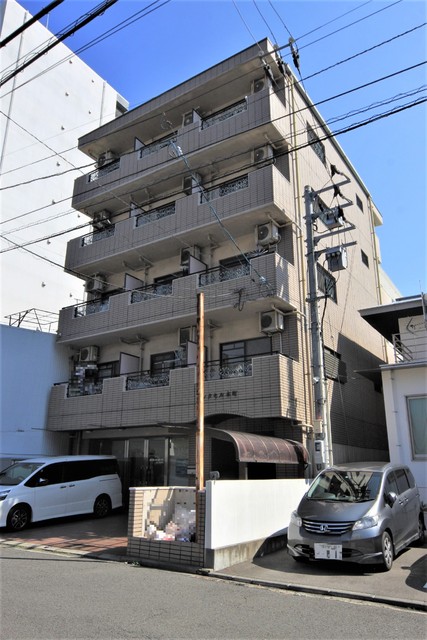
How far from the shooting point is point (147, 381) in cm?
1565

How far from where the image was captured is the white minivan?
11516mm

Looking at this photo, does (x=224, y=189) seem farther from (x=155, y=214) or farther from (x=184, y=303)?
(x=184, y=303)

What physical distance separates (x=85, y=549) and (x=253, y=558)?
341 centimetres

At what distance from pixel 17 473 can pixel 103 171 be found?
12718mm

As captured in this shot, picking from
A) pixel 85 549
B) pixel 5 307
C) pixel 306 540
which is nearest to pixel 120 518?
pixel 85 549

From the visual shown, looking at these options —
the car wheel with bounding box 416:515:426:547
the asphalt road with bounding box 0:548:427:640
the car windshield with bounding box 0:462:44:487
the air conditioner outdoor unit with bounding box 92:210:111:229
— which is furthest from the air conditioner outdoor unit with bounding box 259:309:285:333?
the air conditioner outdoor unit with bounding box 92:210:111:229

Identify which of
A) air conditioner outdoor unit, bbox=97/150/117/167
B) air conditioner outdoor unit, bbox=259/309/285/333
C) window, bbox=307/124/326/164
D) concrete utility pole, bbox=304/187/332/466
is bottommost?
concrete utility pole, bbox=304/187/332/466

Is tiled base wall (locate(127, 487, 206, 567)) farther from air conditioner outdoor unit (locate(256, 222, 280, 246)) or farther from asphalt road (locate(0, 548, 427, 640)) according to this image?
air conditioner outdoor unit (locate(256, 222, 280, 246))

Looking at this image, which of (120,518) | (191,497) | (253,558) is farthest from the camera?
(120,518)

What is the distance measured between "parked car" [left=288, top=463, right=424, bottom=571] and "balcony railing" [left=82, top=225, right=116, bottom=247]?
43.6ft

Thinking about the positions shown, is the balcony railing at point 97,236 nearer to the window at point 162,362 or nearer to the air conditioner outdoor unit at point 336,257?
the window at point 162,362

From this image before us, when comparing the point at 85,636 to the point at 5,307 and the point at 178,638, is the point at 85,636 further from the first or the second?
the point at 5,307

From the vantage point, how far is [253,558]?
8.25m

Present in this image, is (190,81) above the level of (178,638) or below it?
above
